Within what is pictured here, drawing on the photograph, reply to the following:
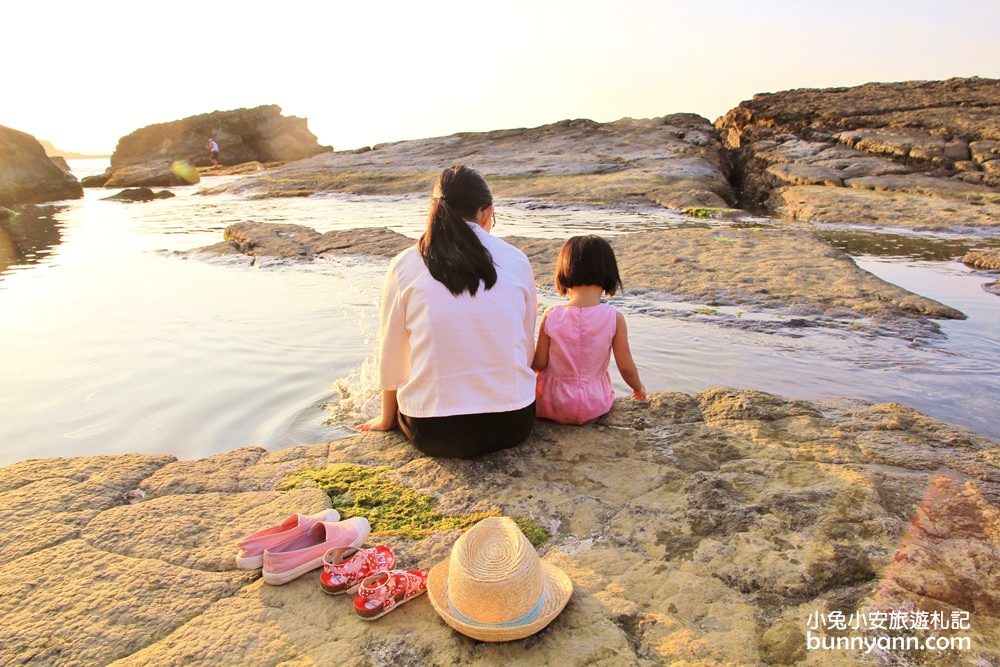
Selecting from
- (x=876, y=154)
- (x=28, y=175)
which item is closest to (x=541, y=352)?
(x=876, y=154)

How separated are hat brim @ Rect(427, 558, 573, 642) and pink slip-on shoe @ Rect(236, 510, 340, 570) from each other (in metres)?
0.61

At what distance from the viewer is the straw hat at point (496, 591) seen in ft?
6.02

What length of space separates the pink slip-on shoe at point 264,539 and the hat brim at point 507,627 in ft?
2.01

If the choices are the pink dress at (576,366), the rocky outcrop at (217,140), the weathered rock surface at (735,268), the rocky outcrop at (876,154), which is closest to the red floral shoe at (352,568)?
the pink dress at (576,366)

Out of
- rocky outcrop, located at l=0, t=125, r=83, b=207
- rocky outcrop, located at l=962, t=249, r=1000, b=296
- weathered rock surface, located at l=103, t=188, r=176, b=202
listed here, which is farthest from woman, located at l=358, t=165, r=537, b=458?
rocky outcrop, located at l=0, t=125, r=83, b=207

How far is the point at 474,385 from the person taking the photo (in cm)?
297

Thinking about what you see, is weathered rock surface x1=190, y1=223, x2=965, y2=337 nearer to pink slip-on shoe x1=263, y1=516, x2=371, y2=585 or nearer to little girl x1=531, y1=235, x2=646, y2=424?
little girl x1=531, y1=235, x2=646, y2=424

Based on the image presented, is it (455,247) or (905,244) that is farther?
(905,244)

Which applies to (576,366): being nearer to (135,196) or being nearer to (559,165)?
(559,165)

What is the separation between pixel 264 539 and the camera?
2314mm

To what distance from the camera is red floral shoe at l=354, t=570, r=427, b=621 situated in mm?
2000

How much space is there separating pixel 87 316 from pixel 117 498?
455 cm

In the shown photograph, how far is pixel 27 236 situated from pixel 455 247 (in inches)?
558

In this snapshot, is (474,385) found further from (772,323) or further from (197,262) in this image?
(197,262)
